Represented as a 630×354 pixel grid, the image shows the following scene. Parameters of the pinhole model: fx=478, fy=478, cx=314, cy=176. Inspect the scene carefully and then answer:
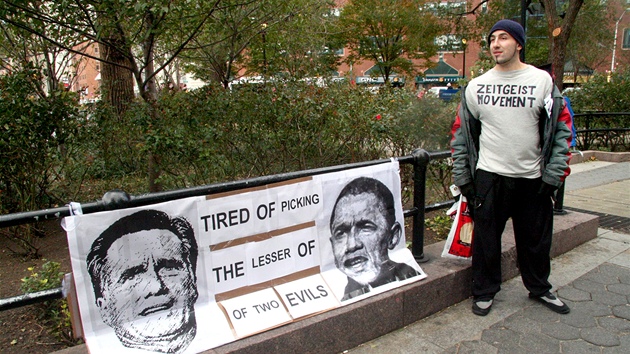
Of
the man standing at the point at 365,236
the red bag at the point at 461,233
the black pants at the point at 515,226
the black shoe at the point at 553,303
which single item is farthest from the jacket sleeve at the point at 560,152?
the man standing at the point at 365,236

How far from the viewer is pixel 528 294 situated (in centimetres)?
367

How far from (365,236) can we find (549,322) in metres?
1.38

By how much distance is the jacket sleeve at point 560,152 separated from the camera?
9.95 ft

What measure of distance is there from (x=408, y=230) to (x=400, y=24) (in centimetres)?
2798

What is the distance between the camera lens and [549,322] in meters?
3.25

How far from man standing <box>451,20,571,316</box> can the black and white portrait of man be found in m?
1.95

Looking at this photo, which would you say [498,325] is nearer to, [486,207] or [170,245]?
[486,207]

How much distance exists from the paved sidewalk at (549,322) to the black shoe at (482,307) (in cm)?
4

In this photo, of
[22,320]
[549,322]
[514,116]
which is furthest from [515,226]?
[22,320]

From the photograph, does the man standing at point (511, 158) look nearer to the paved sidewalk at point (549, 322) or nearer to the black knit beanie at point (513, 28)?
the black knit beanie at point (513, 28)

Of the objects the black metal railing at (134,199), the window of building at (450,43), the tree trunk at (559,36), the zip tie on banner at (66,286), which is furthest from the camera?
the window of building at (450,43)

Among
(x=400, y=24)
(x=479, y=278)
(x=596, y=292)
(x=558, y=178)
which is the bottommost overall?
(x=596, y=292)

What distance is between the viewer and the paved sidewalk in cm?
297

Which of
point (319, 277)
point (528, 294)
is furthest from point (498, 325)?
point (319, 277)
